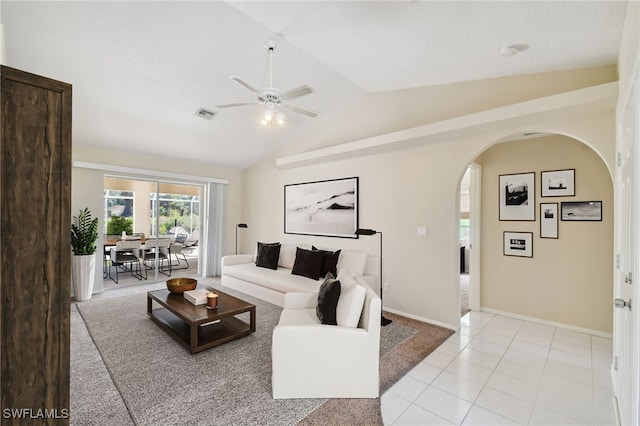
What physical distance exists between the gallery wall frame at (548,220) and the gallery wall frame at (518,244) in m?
0.16

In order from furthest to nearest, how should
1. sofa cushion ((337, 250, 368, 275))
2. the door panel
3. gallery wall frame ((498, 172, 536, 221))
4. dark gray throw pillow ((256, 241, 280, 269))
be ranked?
dark gray throw pillow ((256, 241, 280, 269)), sofa cushion ((337, 250, 368, 275)), gallery wall frame ((498, 172, 536, 221)), the door panel

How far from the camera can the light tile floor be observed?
2027mm

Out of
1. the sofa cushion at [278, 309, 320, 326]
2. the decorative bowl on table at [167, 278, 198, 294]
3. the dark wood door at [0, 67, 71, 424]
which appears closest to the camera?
the dark wood door at [0, 67, 71, 424]

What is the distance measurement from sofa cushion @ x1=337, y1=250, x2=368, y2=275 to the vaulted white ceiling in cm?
235

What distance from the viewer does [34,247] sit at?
46.6 inches

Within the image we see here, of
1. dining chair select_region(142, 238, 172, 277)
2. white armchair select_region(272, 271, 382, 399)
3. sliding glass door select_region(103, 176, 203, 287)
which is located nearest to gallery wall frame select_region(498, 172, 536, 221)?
white armchair select_region(272, 271, 382, 399)

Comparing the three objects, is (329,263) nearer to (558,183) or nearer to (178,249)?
(558,183)

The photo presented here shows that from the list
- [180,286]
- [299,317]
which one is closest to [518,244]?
[299,317]

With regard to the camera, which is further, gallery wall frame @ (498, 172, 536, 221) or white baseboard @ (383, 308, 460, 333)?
gallery wall frame @ (498, 172, 536, 221)

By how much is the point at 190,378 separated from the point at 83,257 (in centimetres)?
333

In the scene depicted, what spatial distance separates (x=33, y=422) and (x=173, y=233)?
5433 mm

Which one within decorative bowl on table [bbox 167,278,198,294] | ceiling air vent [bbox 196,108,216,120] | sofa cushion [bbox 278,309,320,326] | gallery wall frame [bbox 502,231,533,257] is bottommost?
sofa cushion [bbox 278,309,320,326]

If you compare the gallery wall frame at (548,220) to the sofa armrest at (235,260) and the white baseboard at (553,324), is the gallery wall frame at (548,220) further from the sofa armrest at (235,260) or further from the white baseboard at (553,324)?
the sofa armrest at (235,260)

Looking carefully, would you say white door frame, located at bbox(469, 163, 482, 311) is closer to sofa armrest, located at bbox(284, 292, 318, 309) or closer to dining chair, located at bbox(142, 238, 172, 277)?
sofa armrest, located at bbox(284, 292, 318, 309)
